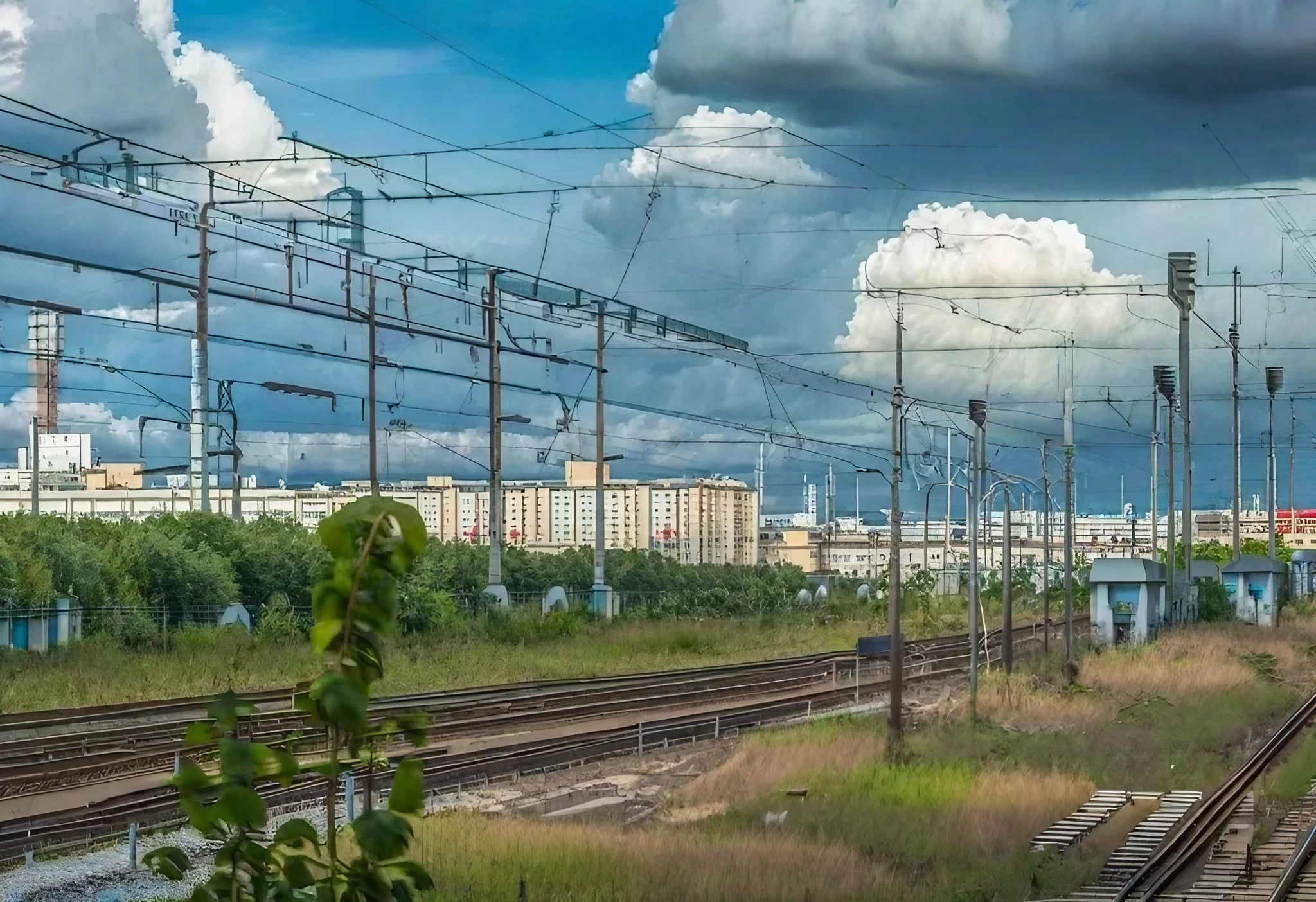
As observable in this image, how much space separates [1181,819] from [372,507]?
17.6 m

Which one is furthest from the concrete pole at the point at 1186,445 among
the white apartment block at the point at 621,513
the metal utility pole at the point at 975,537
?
the white apartment block at the point at 621,513

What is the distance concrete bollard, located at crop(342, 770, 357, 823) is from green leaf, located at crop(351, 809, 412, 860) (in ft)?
43.6

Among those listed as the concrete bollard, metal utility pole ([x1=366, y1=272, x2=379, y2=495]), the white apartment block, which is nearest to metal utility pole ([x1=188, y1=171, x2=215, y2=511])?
metal utility pole ([x1=366, y1=272, x2=379, y2=495])

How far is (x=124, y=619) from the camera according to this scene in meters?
39.4

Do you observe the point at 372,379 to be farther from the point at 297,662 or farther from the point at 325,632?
the point at 325,632

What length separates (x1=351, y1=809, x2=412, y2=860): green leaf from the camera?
15.2 ft

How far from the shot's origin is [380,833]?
464 centimetres

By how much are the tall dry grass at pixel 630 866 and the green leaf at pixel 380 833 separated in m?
9.75

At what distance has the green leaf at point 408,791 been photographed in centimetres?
468

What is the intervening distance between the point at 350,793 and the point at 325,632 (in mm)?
14483

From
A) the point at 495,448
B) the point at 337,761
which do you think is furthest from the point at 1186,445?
the point at 337,761

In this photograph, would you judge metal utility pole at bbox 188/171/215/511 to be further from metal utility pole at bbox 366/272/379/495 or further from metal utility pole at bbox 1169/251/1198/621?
metal utility pole at bbox 1169/251/1198/621

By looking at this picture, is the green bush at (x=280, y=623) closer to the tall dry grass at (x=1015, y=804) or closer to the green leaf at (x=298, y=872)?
the tall dry grass at (x=1015, y=804)

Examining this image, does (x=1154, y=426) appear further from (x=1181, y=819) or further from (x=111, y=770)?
(x=111, y=770)
